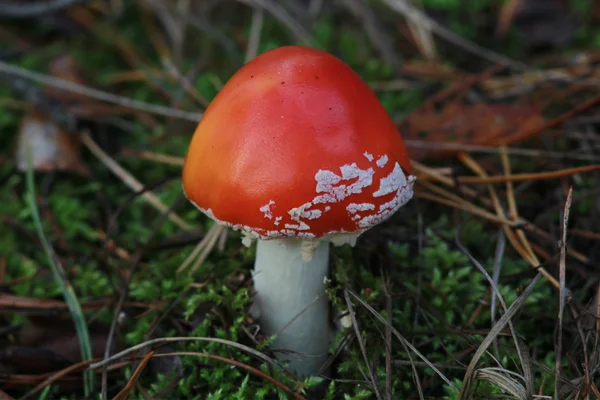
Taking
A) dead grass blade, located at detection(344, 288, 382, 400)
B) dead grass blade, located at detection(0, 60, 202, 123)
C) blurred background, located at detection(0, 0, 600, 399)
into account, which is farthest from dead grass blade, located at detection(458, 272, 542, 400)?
dead grass blade, located at detection(0, 60, 202, 123)

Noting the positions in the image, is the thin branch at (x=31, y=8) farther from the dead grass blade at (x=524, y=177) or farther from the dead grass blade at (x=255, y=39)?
the dead grass blade at (x=524, y=177)

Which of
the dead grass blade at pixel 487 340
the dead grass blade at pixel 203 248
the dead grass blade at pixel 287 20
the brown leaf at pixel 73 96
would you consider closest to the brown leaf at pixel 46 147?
the brown leaf at pixel 73 96

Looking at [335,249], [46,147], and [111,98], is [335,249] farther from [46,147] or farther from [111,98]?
[46,147]

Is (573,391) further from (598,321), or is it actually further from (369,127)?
(369,127)

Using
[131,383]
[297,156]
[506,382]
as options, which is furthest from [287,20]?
[506,382]

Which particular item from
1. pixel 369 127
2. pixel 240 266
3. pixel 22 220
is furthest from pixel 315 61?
pixel 22 220

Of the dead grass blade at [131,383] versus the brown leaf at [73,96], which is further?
the brown leaf at [73,96]

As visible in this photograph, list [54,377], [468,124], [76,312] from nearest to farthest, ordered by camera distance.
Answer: [54,377]
[76,312]
[468,124]
